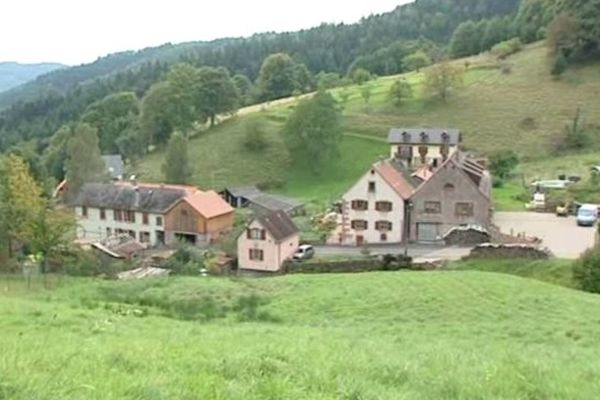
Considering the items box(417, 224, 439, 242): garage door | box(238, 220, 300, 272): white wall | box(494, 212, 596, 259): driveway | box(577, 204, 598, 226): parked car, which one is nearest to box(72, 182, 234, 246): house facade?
box(238, 220, 300, 272): white wall

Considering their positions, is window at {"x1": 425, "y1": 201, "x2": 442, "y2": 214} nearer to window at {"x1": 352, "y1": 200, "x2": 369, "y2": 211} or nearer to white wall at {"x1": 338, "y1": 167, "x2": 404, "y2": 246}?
white wall at {"x1": 338, "y1": 167, "x2": 404, "y2": 246}

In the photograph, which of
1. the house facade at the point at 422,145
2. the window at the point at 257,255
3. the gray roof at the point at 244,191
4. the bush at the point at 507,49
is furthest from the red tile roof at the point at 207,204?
the bush at the point at 507,49

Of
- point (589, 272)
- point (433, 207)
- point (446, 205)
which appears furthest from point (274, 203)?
point (589, 272)

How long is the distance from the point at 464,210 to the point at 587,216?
7627 mm

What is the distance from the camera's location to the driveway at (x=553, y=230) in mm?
42531

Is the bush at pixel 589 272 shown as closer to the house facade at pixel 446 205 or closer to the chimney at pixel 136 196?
the house facade at pixel 446 205

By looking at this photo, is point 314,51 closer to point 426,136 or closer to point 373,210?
point 426,136

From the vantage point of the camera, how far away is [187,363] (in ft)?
32.4

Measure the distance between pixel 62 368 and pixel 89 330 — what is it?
328 inches

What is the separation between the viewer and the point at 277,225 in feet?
→ 145

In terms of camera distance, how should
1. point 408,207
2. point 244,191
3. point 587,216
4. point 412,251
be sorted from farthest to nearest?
point 244,191 → point 408,207 → point 587,216 → point 412,251

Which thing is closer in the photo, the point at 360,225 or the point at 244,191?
the point at 360,225

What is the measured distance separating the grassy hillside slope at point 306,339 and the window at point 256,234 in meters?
13.7

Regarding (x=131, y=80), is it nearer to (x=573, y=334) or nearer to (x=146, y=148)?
(x=146, y=148)
